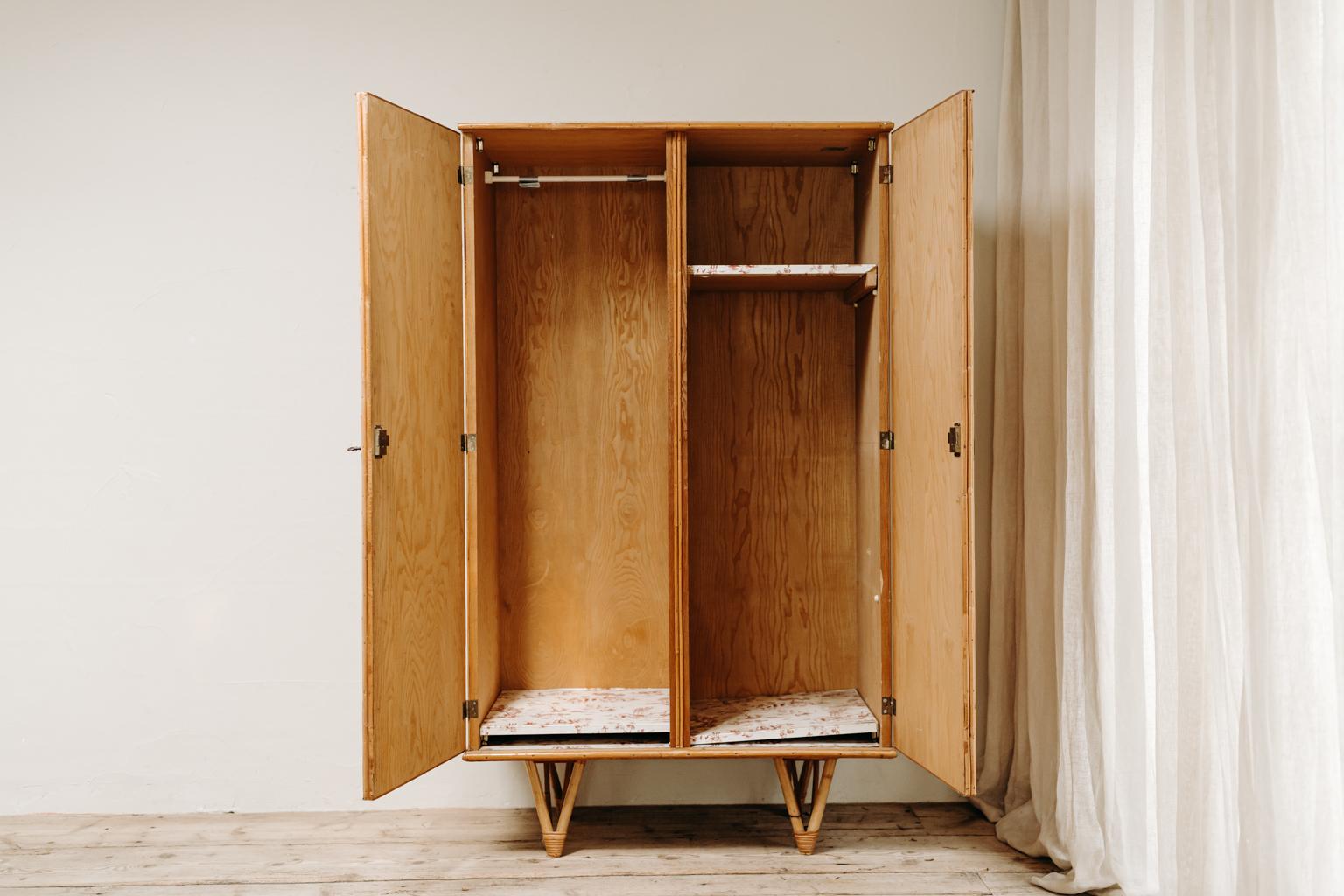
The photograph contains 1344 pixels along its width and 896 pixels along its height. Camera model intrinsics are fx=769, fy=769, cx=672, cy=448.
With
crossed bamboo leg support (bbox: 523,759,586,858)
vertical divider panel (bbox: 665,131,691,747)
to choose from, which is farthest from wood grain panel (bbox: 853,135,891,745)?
crossed bamboo leg support (bbox: 523,759,586,858)

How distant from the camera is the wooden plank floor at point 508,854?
2088mm

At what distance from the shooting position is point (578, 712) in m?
2.22

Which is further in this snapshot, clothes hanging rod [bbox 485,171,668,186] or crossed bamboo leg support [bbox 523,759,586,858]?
clothes hanging rod [bbox 485,171,668,186]

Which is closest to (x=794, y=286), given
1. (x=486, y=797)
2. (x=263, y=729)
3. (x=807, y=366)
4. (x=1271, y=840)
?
(x=807, y=366)

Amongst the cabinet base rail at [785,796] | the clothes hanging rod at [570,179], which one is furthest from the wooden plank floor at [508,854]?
the clothes hanging rod at [570,179]

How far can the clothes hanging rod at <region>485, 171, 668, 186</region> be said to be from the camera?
2.34 metres

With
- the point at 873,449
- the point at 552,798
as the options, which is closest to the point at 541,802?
the point at 552,798

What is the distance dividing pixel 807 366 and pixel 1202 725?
137cm

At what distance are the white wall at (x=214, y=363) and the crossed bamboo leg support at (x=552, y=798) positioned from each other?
27 centimetres

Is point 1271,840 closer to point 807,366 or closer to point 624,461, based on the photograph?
point 807,366

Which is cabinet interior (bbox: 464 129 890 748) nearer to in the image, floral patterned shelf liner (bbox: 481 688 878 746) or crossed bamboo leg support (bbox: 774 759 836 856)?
floral patterned shelf liner (bbox: 481 688 878 746)

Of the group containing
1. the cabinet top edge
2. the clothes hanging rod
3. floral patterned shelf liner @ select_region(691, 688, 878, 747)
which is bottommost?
floral patterned shelf liner @ select_region(691, 688, 878, 747)

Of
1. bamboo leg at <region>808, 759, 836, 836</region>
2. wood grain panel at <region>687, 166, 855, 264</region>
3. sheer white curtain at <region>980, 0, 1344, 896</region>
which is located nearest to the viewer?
sheer white curtain at <region>980, 0, 1344, 896</region>

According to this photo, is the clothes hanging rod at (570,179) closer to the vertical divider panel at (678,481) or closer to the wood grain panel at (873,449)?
the vertical divider panel at (678,481)
